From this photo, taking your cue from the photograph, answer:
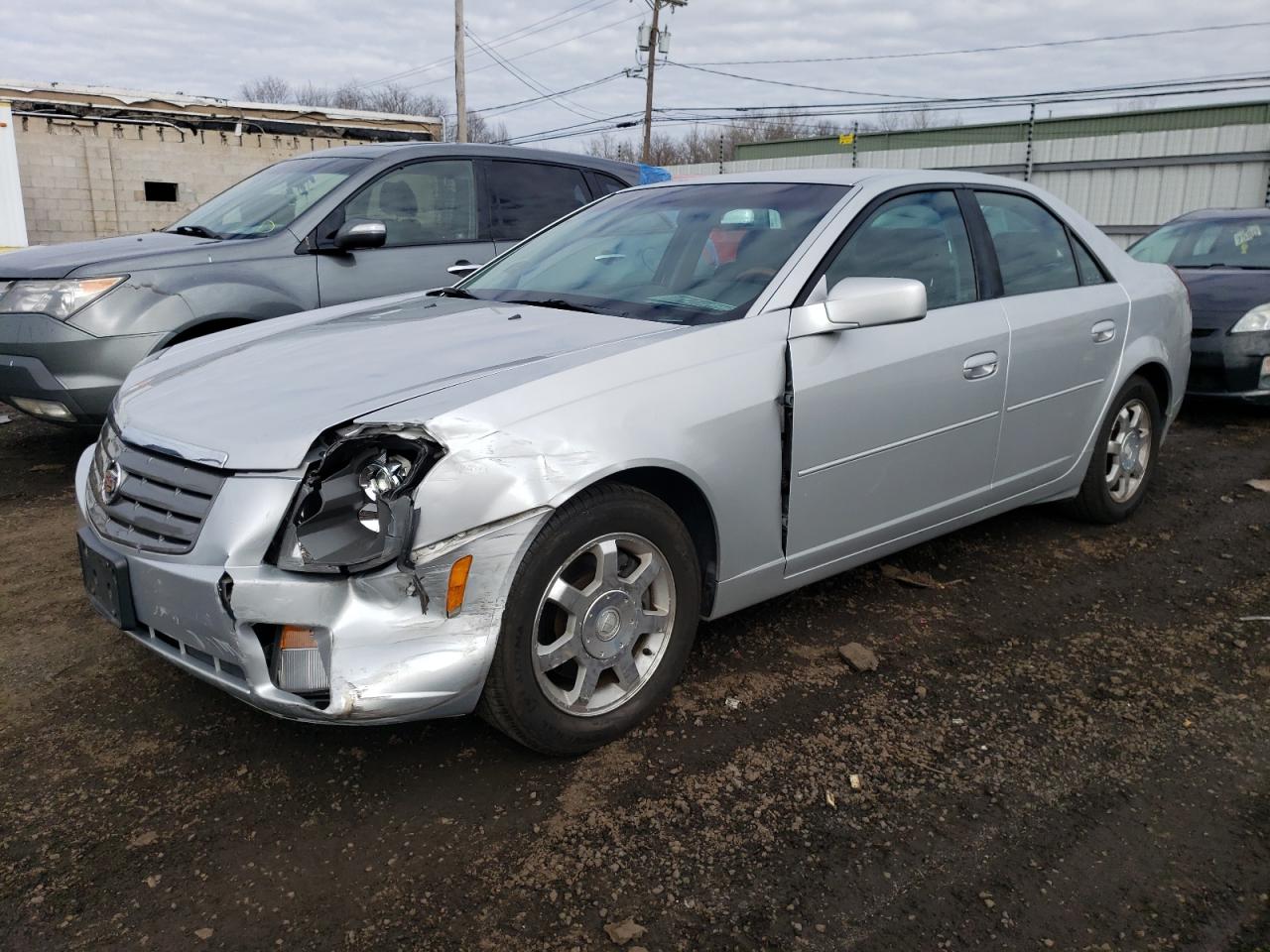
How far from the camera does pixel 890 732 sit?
2.91 metres

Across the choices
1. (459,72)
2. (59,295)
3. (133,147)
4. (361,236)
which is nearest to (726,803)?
(361,236)

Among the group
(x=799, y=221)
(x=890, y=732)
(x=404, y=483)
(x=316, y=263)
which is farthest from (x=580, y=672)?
(x=316, y=263)

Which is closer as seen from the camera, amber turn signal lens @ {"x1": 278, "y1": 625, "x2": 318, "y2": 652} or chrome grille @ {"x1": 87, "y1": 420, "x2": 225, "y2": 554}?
amber turn signal lens @ {"x1": 278, "y1": 625, "x2": 318, "y2": 652}

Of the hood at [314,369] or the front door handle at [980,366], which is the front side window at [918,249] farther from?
the hood at [314,369]

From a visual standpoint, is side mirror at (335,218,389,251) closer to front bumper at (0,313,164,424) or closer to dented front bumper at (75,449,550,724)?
front bumper at (0,313,164,424)

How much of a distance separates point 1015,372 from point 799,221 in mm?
1091

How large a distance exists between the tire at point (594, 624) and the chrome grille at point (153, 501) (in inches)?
31.6

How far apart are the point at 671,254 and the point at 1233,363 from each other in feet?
17.2

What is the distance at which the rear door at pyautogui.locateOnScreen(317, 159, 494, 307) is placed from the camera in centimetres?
555

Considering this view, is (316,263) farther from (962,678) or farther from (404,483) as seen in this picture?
(962,678)

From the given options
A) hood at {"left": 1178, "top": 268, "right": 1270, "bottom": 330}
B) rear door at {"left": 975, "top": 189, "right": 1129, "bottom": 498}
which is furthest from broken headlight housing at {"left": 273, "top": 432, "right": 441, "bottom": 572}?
hood at {"left": 1178, "top": 268, "right": 1270, "bottom": 330}

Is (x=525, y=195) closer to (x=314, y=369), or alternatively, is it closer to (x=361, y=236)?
(x=361, y=236)

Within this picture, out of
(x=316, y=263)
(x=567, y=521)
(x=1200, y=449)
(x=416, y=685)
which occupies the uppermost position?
(x=316, y=263)

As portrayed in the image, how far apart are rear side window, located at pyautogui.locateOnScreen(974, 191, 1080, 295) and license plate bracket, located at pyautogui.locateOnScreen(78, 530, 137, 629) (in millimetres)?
3252
